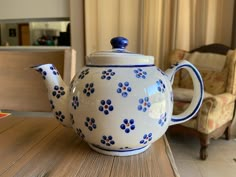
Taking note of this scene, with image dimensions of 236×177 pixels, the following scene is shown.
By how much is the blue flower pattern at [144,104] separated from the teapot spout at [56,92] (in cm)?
Result: 15

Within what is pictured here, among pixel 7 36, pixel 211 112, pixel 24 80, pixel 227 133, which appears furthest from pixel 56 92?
pixel 7 36

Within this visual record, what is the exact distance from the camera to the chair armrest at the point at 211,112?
66.0 inches

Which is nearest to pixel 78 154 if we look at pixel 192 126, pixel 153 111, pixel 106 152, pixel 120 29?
pixel 106 152

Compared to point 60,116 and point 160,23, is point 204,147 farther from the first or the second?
point 60,116

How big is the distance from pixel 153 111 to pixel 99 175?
0.46ft

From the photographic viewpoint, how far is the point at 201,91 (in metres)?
0.45

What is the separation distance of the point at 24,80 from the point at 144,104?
61 centimetres

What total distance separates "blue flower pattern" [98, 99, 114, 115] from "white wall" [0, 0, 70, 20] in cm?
234

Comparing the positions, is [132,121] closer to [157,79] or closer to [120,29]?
[157,79]

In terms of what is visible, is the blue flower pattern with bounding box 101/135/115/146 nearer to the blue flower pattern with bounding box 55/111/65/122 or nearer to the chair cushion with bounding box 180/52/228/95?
the blue flower pattern with bounding box 55/111/65/122

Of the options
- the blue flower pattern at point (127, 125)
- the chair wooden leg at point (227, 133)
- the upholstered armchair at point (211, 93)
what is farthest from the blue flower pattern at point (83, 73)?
the chair wooden leg at point (227, 133)

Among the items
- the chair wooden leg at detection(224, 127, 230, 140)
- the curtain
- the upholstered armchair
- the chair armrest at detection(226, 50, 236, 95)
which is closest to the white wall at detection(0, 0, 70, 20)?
Result: the curtain

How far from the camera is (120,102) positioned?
0.39 m

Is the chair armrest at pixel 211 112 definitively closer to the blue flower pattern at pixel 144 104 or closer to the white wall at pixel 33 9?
the blue flower pattern at pixel 144 104
